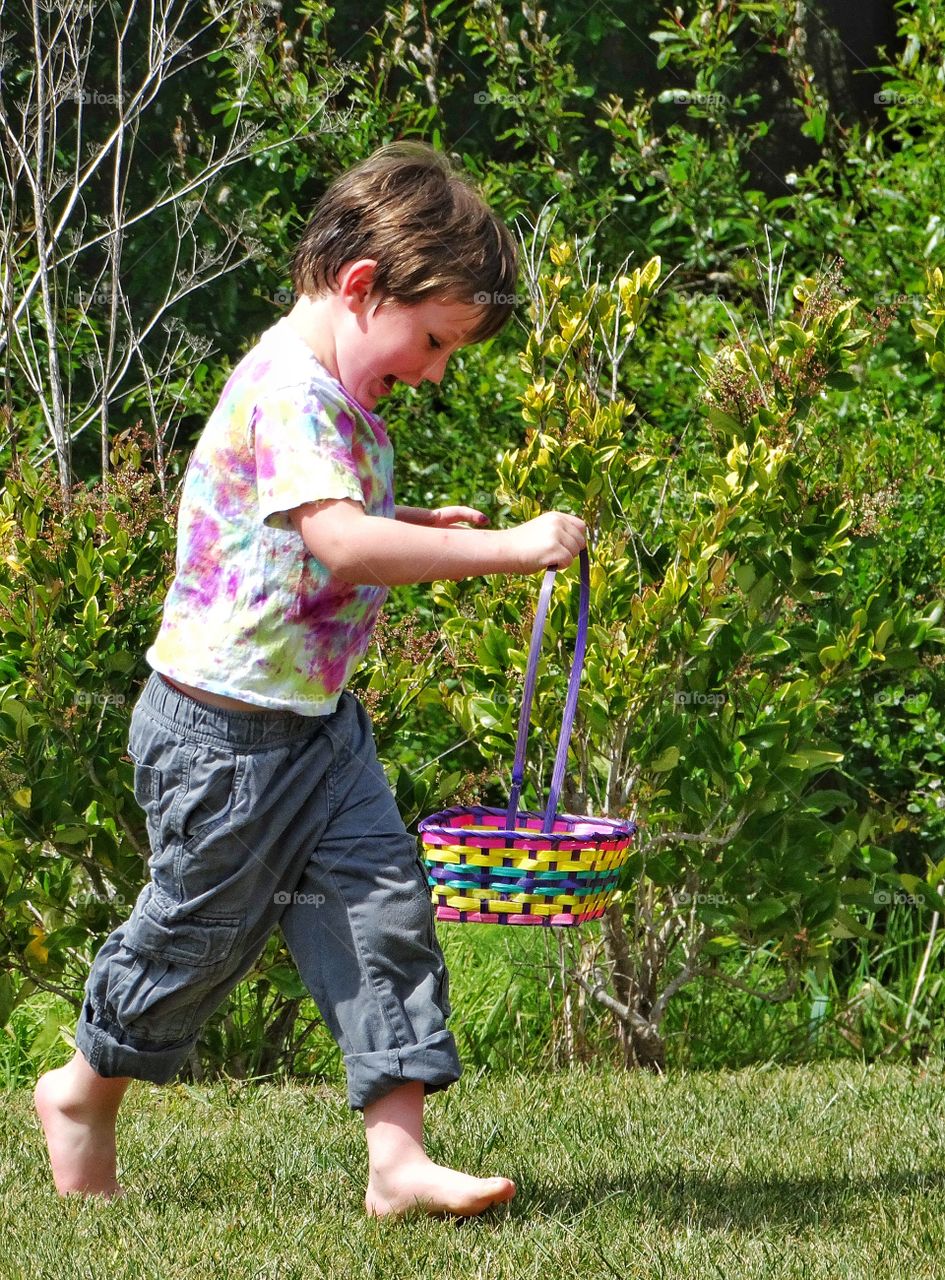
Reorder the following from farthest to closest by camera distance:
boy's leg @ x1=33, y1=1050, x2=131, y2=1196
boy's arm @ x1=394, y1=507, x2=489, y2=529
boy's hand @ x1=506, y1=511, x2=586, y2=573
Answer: boy's arm @ x1=394, y1=507, x2=489, y2=529 < boy's leg @ x1=33, y1=1050, x2=131, y2=1196 < boy's hand @ x1=506, y1=511, x2=586, y2=573

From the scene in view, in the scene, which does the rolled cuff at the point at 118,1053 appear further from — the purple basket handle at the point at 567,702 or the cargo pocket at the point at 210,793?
the purple basket handle at the point at 567,702

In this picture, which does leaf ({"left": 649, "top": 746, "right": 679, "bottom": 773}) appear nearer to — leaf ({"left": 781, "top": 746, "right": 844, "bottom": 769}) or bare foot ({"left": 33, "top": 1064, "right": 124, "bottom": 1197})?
leaf ({"left": 781, "top": 746, "right": 844, "bottom": 769})

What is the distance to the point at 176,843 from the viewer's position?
7.45 ft

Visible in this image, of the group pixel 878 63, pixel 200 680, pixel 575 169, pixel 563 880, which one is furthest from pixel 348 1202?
pixel 878 63

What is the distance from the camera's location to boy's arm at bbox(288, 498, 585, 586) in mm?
2080

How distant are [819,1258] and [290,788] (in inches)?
40.8

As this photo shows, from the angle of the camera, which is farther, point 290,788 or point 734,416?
point 734,416

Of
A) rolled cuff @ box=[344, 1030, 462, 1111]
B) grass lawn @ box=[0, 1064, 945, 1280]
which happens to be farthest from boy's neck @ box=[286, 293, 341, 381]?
grass lawn @ box=[0, 1064, 945, 1280]

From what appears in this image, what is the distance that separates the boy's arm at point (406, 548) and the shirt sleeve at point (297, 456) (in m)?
0.03

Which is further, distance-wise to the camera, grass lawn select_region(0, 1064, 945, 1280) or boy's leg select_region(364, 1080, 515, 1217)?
boy's leg select_region(364, 1080, 515, 1217)

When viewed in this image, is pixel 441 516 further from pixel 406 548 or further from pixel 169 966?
pixel 169 966

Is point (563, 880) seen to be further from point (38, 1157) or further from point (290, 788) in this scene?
point (38, 1157)

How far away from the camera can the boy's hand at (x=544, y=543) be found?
2.08 metres

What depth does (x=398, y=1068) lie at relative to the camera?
88.3 inches
